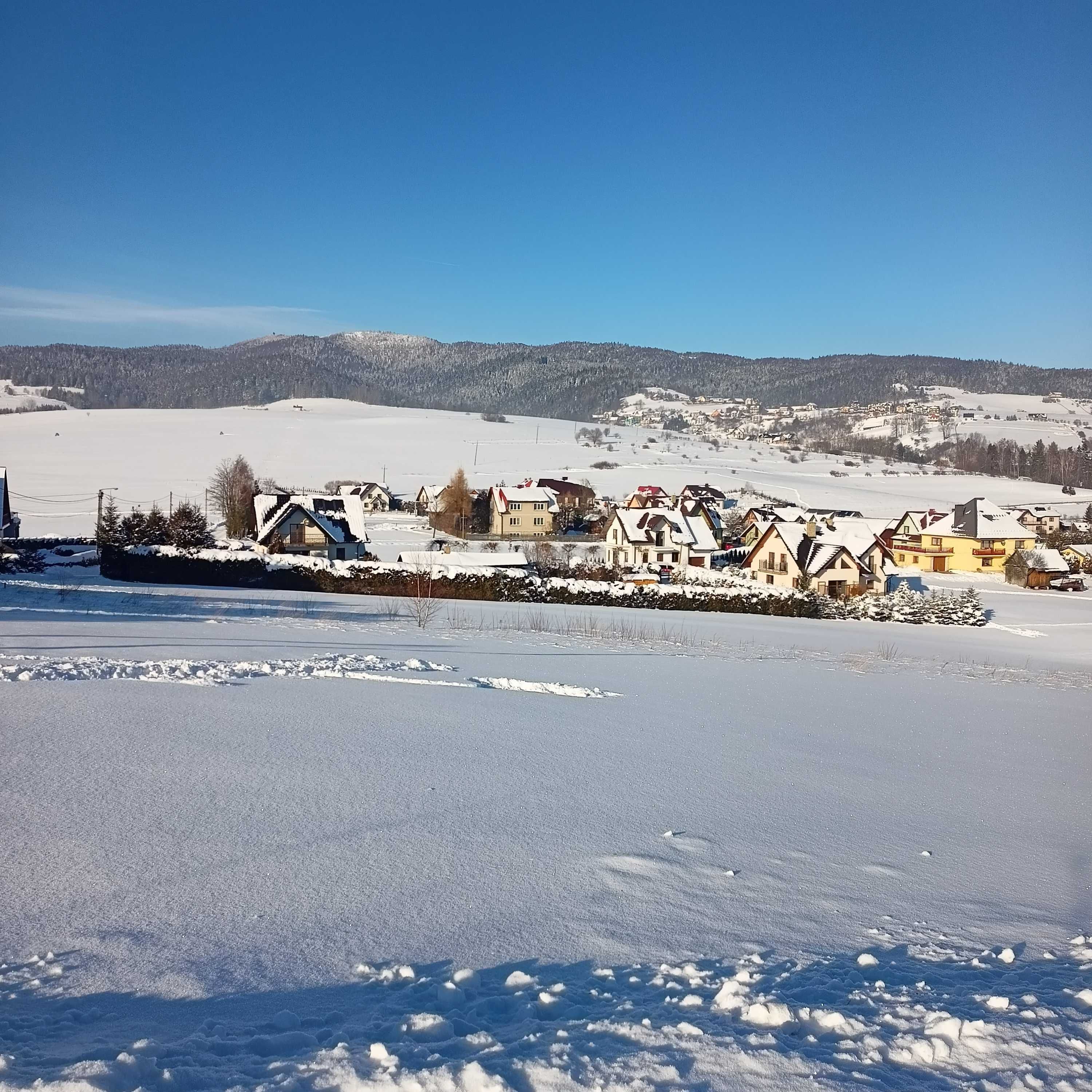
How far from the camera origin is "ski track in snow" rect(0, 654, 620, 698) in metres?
9.45

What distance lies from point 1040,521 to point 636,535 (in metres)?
44.0

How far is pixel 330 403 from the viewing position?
586ft

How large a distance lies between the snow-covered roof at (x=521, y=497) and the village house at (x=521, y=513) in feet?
0.10

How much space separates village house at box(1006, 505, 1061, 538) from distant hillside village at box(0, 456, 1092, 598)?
0.32 m

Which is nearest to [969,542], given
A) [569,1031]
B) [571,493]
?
[571,493]

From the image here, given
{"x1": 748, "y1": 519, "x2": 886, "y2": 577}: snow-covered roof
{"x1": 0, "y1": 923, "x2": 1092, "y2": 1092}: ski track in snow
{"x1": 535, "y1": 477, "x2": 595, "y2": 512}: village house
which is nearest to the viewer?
{"x1": 0, "y1": 923, "x2": 1092, "y2": 1092}: ski track in snow

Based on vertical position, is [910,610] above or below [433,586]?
below

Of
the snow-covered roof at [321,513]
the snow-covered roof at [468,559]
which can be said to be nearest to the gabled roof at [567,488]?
the snow-covered roof at [321,513]

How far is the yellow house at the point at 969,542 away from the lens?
55656 mm

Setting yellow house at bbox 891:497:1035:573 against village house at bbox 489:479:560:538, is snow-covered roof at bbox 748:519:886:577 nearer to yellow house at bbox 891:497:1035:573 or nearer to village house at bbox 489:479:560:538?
yellow house at bbox 891:497:1035:573

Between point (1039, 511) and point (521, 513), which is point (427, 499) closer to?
point (521, 513)

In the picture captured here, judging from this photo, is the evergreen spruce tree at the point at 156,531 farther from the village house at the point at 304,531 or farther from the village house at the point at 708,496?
the village house at the point at 708,496

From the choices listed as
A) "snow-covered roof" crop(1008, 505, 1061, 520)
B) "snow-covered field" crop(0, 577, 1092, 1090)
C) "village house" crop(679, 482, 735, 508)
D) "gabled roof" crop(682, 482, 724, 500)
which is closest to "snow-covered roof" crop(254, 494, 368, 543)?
"snow-covered field" crop(0, 577, 1092, 1090)

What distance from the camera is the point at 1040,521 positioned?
239 feet
